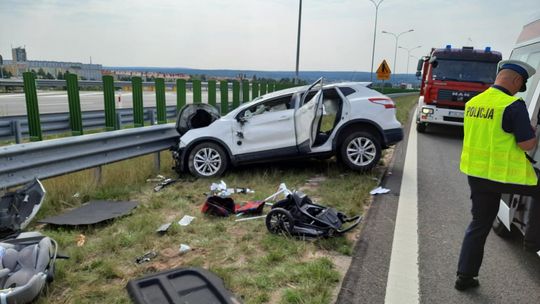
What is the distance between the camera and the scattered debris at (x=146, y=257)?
152 inches

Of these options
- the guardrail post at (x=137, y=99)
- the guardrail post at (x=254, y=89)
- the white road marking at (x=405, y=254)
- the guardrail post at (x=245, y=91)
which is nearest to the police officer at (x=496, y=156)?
the white road marking at (x=405, y=254)

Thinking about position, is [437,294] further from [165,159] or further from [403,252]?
[165,159]

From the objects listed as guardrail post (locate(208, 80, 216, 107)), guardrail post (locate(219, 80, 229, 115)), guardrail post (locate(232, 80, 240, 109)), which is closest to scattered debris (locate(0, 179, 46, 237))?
guardrail post (locate(208, 80, 216, 107))

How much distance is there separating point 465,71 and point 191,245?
12.0 metres

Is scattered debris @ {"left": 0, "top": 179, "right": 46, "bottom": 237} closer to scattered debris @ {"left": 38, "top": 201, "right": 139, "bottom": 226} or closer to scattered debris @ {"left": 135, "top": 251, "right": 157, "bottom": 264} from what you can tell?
scattered debris @ {"left": 38, "top": 201, "right": 139, "bottom": 226}

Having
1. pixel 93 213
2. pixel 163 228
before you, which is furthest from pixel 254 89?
pixel 163 228

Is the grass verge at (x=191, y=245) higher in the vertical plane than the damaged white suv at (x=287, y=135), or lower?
lower

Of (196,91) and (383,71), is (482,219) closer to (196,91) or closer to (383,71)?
(196,91)

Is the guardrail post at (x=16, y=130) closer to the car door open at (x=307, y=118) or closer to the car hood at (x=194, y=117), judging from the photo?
the car hood at (x=194, y=117)

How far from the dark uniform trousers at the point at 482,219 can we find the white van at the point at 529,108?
9 cm

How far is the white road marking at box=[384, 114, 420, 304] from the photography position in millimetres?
3318

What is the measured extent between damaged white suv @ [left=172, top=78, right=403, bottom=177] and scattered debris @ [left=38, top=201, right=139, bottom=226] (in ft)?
6.47

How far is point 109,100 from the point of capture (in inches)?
387

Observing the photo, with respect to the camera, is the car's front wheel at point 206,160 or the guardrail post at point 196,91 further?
the guardrail post at point 196,91
